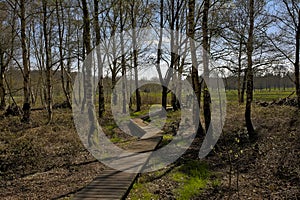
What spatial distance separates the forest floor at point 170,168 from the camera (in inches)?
225

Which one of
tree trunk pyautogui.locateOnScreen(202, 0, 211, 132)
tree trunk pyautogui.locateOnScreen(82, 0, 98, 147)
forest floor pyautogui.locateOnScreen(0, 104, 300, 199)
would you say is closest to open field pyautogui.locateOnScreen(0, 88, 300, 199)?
forest floor pyautogui.locateOnScreen(0, 104, 300, 199)

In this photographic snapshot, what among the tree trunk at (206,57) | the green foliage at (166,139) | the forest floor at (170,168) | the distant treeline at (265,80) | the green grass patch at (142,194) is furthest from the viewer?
the distant treeline at (265,80)

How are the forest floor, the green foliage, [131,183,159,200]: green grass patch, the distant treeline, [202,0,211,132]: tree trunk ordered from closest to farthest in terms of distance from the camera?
[131,183,159,200]: green grass patch
the forest floor
[202,0,211,132]: tree trunk
the green foliage
the distant treeline

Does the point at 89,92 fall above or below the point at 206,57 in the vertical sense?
below

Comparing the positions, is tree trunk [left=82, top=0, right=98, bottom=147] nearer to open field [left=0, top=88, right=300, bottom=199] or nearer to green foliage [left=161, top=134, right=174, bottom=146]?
open field [left=0, top=88, right=300, bottom=199]

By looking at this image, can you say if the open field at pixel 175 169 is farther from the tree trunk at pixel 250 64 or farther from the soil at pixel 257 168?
the tree trunk at pixel 250 64

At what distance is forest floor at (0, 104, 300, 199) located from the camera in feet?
18.7

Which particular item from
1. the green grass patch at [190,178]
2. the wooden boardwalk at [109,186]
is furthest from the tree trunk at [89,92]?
the green grass patch at [190,178]

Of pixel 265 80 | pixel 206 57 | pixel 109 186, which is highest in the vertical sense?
pixel 265 80

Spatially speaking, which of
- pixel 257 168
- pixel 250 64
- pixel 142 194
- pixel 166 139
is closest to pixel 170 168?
pixel 142 194

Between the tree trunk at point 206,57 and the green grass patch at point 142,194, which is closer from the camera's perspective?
the green grass patch at point 142,194

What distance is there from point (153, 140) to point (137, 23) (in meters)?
11.4

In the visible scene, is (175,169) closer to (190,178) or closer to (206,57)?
(190,178)

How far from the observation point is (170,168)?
7484 millimetres
